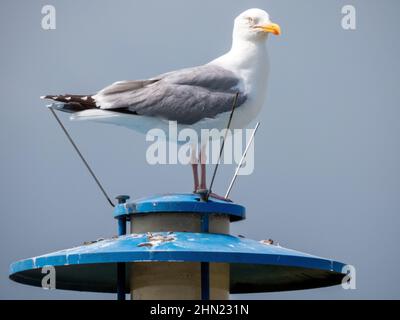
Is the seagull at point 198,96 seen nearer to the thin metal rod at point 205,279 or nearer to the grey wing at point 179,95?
the grey wing at point 179,95

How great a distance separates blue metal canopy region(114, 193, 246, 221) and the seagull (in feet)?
1.77

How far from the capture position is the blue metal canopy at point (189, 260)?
12.2m

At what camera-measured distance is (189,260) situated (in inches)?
477

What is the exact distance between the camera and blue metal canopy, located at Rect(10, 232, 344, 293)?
12.2 metres

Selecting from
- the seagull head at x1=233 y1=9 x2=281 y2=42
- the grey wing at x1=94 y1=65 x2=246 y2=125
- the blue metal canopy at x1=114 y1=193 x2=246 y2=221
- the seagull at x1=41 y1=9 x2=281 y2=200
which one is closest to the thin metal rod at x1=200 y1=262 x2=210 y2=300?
the blue metal canopy at x1=114 y1=193 x2=246 y2=221

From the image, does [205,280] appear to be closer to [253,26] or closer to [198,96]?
[198,96]

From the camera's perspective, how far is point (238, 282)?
15703 mm

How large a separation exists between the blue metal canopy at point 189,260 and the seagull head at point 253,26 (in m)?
3.08

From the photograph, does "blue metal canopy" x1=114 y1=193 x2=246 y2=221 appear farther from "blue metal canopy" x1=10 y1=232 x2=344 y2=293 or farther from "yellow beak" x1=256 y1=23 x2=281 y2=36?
"yellow beak" x1=256 y1=23 x2=281 y2=36

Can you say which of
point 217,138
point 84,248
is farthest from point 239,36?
point 84,248

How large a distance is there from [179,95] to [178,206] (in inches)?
74.9

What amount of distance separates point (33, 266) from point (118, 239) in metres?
1.03

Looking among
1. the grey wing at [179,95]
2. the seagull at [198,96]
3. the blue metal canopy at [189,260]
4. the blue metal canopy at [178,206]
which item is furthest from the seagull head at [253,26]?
the blue metal canopy at [189,260]
